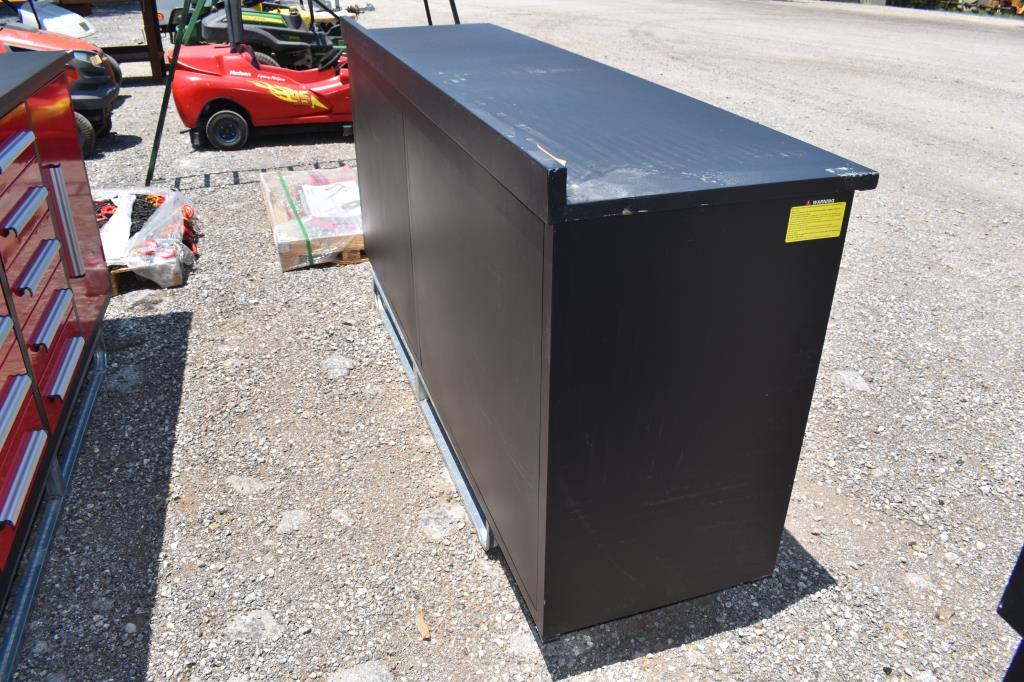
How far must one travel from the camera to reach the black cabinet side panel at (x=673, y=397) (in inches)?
80.4

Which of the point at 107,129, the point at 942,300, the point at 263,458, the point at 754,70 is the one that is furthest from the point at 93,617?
the point at 754,70

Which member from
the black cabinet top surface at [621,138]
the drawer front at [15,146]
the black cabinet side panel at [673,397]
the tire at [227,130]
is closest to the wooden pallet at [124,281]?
the drawer front at [15,146]

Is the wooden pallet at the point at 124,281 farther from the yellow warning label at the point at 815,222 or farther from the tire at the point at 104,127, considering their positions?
the yellow warning label at the point at 815,222

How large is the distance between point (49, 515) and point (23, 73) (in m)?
1.78

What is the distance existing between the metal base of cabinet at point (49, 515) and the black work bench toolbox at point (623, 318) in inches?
62.5

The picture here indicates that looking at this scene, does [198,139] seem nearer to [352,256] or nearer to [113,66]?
[113,66]

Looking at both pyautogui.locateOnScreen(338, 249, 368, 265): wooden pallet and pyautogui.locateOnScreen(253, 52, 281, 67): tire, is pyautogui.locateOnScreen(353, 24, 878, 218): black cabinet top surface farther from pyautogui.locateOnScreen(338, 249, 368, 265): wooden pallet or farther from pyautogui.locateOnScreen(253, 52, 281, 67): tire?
pyautogui.locateOnScreen(253, 52, 281, 67): tire

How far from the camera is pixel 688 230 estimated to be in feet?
6.66

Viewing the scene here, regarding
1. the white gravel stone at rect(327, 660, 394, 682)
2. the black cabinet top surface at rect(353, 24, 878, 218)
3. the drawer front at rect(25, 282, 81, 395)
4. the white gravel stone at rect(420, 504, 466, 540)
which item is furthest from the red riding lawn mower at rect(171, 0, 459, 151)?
→ the white gravel stone at rect(327, 660, 394, 682)

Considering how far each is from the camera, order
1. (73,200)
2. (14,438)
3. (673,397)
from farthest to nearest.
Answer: (73,200)
(14,438)
(673,397)

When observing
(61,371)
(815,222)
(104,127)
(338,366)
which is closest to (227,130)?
(104,127)

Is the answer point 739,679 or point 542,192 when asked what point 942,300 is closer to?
point 739,679

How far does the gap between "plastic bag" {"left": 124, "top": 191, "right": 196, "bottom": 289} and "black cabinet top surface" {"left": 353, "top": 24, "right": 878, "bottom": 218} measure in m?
2.34

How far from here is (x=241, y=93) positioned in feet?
24.3
